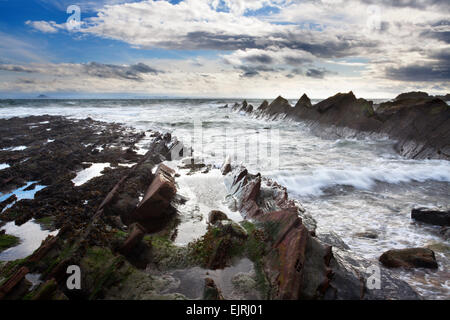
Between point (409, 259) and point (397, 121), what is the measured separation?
573 inches

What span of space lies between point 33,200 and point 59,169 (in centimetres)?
359

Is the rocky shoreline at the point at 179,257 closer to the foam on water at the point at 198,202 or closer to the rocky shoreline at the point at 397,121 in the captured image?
the foam on water at the point at 198,202

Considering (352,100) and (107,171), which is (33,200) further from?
(352,100)

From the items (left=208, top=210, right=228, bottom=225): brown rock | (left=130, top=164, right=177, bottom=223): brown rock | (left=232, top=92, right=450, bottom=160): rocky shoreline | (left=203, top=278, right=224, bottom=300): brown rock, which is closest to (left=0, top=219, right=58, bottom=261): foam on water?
(left=130, top=164, right=177, bottom=223): brown rock

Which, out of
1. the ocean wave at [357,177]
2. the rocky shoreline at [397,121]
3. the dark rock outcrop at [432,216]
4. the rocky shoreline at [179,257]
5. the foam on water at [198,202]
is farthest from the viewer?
the rocky shoreline at [397,121]

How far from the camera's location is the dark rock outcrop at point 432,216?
6293mm

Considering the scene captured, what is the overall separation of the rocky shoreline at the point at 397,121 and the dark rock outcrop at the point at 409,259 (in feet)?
35.3

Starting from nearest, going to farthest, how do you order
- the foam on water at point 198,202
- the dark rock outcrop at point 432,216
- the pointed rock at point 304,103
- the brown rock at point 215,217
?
the foam on water at point 198,202 → the brown rock at point 215,217 → the dark rock outcrop at point 432,216 → the pointed rock at point 304,103

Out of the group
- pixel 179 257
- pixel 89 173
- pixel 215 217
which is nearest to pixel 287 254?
pixel 179 257

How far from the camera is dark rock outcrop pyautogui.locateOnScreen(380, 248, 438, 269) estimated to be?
474 cm

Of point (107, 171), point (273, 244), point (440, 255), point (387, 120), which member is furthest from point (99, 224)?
point (387, 120)

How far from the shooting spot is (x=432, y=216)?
645 cm

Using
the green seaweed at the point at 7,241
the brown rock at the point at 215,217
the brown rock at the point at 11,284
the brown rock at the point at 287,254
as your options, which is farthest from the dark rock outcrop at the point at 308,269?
the green seaweed at the point at 7,241

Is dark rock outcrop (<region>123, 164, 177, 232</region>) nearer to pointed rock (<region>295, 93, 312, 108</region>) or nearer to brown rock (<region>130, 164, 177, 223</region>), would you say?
brown rock (<region>130, 164, 177, 223</region>)
